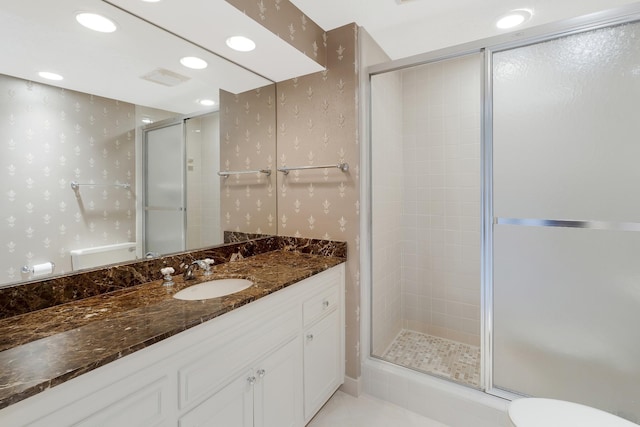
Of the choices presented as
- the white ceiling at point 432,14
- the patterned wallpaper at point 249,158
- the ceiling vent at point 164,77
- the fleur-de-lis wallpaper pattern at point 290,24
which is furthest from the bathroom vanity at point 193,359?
the white ceiling at point 432,14

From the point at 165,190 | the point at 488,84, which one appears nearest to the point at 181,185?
the point at 165,190

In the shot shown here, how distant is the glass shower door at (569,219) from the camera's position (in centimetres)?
131

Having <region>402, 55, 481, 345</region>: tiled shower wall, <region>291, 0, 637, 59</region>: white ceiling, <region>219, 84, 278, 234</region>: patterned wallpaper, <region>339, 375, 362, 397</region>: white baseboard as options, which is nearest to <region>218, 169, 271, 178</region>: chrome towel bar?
<region>219, 84, 278, 234</region>: patterned wallpaper

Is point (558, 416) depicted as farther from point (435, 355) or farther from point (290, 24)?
point (290, 24)

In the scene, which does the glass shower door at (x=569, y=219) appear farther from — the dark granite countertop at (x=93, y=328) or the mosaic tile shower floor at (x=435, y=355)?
the dark granite countertop at (x=93, y=328)

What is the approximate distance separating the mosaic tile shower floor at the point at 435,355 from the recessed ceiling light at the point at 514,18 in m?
2.31

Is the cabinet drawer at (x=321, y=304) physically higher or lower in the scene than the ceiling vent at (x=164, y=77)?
lower

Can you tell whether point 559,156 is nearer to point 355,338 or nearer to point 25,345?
point 355,338

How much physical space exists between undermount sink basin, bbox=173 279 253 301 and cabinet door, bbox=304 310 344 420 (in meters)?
0.42

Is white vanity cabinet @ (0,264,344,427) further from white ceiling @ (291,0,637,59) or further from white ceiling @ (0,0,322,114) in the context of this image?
white ceiling @ (291,0,637,59)

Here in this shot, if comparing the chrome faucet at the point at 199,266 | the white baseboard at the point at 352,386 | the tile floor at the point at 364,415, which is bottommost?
the tile floor at the point at 364,415

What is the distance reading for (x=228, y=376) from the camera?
108cm

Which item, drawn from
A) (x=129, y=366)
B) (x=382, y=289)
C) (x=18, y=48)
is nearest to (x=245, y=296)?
(x=129, y=366)

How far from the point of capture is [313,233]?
2.02m
